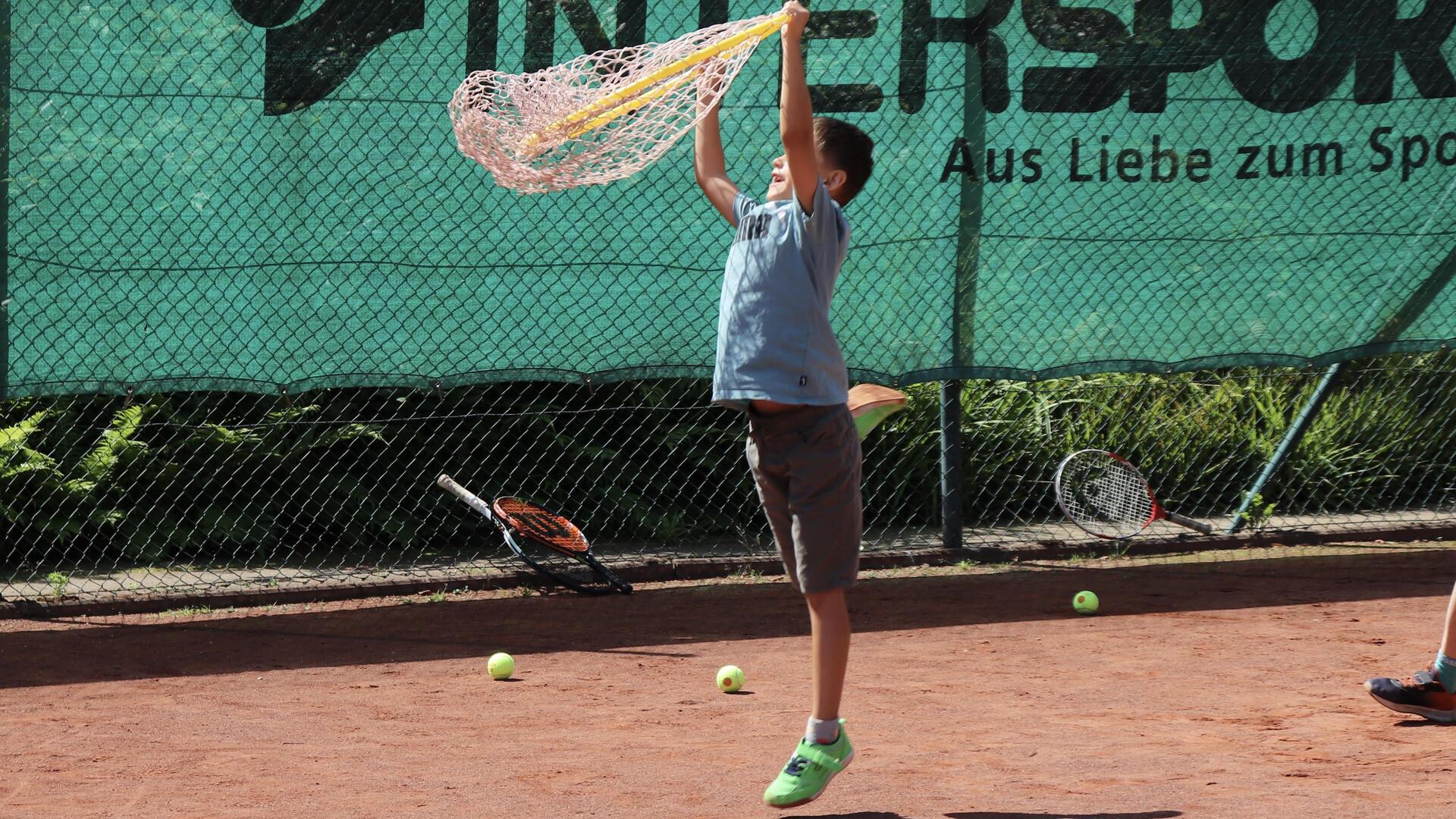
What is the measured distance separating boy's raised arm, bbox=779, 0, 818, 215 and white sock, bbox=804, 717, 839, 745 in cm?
115

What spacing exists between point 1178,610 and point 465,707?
276 centimetres

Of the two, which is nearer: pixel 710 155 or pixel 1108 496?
pixel 710 155

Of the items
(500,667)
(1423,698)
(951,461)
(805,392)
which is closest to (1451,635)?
(1423,698)

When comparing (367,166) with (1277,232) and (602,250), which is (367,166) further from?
(1277,232)

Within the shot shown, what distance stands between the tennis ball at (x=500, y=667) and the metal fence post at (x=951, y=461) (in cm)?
232

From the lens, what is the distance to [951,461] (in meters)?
6.57

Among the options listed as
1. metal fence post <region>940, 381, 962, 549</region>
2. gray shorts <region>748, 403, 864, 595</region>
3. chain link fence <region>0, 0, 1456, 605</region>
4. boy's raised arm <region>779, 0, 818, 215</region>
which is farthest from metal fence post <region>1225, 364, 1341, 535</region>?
boy's raised arm <region>779, 0, 818, 215</region>

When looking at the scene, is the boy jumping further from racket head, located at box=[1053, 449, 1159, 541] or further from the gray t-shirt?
racket head, located at box=[1053, 449, 1159, 541]

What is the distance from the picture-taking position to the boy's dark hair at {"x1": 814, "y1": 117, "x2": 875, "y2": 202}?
145 inches

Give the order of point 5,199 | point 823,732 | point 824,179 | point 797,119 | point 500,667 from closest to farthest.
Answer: point 797,119 → point 823,732 → point 824,179 → point 500,667 → point 5,199

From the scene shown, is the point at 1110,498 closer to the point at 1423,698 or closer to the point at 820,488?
the point at 1423,698

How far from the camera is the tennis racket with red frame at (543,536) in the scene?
600cm

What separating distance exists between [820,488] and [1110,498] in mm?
3582

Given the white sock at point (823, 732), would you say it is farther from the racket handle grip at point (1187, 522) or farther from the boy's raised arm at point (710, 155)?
the racket handle grip at point (1187, 522)
